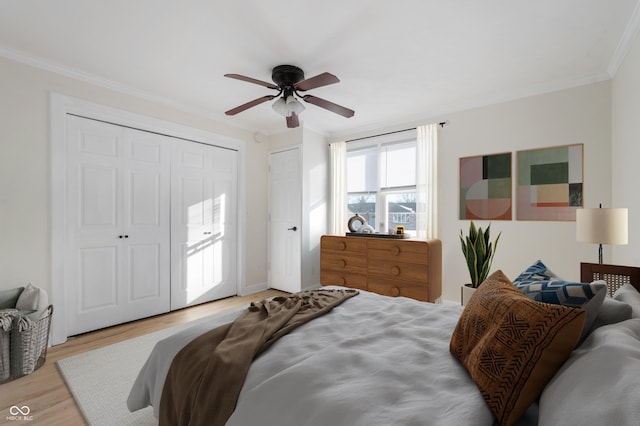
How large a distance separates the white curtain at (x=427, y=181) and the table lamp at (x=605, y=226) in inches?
66.6

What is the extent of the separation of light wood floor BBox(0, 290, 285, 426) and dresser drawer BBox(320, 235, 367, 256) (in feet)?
6.09

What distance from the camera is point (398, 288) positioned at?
347 cm

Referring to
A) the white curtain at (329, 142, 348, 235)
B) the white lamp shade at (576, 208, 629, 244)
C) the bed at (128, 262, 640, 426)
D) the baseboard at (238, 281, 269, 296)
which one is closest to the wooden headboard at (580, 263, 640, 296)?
the white lamp shade at (576, 208, 629, 244)

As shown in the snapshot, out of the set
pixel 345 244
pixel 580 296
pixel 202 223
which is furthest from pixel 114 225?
pixel 580 296

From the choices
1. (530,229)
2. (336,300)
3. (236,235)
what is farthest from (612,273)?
(236,235)

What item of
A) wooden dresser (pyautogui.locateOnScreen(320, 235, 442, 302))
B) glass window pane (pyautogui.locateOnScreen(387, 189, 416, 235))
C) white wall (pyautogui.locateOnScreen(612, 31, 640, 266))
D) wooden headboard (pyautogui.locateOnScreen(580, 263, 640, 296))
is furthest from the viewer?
glass window pane (pyautogui.locateOnScreen(387, 189, 416, 235))

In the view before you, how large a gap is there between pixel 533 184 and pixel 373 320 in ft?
8.56

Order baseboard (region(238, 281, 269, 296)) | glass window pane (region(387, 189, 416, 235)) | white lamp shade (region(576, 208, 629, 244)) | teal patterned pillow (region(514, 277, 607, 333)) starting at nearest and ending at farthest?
teal patterned pillow (region(514, 277, 607, 333)) < white lamp shade (region(576, 208, 629, 244)) < glass window pane (region(387, 189, 416, 235)) < baseboard (region(238, 281, 269, 296))

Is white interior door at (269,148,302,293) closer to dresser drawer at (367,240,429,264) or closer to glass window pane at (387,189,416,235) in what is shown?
dresser drawer at (367,240,429,264)

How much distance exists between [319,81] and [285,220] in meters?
2.55

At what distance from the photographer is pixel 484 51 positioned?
2398 mm

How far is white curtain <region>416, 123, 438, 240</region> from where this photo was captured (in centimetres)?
369

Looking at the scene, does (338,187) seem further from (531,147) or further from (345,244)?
(531,147)

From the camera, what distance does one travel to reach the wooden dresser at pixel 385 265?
131 inches
